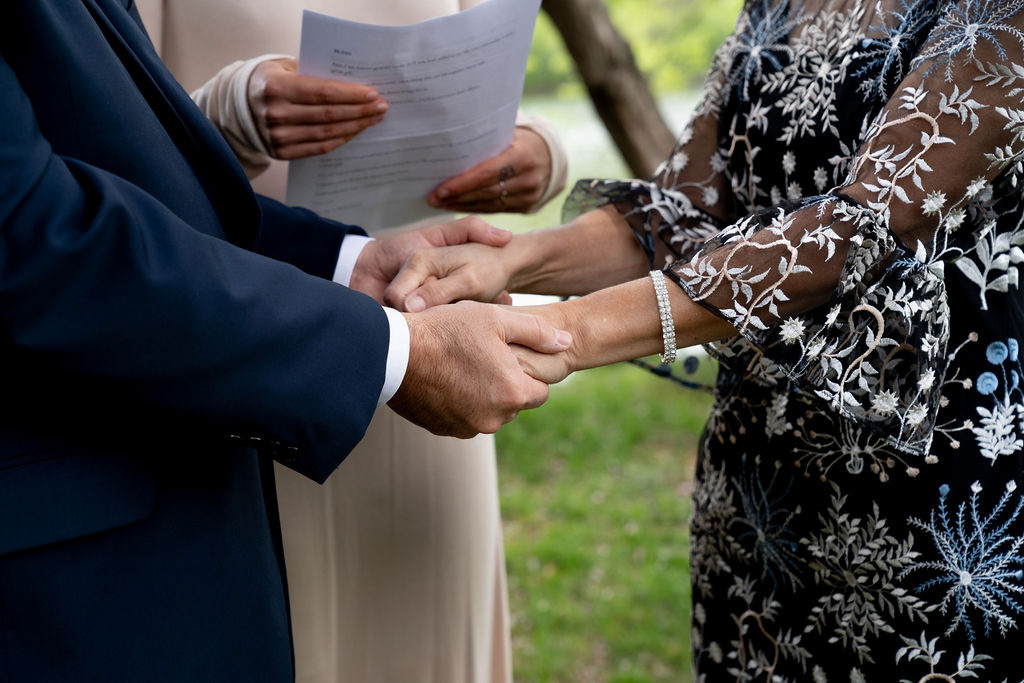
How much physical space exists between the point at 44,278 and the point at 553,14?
9.25 ft

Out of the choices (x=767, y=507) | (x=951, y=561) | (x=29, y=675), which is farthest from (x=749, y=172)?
(x=29, y=675)

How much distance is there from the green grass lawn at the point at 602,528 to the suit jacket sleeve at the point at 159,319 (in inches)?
102

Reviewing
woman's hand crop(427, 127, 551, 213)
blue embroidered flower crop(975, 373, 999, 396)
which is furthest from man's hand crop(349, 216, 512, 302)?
blue embroidered flower crop(975, 373, 999, 396)

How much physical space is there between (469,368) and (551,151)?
862mm

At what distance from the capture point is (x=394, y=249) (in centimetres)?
178

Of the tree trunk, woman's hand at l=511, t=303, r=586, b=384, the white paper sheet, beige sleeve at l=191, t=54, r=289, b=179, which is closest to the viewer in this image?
woman's hand at l=511, t=303, r=586, b=384

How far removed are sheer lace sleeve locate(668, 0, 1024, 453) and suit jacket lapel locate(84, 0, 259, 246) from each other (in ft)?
2.33

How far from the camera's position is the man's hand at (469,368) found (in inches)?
53.8

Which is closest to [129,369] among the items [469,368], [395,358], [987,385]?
[395,358]

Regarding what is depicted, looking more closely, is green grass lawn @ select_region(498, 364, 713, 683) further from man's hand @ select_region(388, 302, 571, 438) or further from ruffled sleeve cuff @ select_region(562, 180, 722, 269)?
man's hand @ select_region(388, 302, 571, 438)

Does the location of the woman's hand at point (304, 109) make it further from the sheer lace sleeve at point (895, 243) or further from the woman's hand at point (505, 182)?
the sheer lace sleeve at point (895, 243)

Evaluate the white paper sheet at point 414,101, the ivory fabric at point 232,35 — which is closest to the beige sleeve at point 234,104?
the ivory fabric at point 232,35

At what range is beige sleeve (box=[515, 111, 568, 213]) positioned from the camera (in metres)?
2.11

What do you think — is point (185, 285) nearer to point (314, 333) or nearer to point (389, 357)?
point (314, 333)
